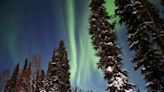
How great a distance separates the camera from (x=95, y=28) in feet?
89.4

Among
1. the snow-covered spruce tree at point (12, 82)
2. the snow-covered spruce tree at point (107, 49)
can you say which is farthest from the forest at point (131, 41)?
the snow-covered spruce tree at point (12, 82)

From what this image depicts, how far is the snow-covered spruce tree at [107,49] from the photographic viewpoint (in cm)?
2258

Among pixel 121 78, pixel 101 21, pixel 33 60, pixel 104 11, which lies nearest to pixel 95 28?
pixel 101 21

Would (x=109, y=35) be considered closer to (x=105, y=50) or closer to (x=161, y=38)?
(x=105, y=50)

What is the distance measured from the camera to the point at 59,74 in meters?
42.5

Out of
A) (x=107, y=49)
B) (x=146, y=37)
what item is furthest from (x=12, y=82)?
(x=146, y=37)

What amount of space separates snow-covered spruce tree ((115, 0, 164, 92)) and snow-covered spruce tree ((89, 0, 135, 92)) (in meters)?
2.00

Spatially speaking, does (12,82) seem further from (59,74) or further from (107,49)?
(107,49)

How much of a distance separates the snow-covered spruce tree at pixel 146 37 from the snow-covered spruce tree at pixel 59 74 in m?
21.4

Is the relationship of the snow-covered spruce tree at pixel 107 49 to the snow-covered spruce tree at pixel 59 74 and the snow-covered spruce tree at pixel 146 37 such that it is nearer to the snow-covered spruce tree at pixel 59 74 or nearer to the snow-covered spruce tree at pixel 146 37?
the snow-covered spruce tree at pixel 146 37

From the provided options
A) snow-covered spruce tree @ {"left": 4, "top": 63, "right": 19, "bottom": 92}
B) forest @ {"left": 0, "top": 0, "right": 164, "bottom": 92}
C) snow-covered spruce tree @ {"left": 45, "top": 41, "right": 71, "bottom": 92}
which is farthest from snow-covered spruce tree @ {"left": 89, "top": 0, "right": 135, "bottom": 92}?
snow-covered spruce tree @ {"left": 4, "top": 63, "right": 19, "bottom": 92}

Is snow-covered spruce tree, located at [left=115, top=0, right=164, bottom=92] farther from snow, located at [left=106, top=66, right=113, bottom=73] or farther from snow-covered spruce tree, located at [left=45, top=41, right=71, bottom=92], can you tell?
snow-covered spruce tree, located at [left=45, top=41, right=71, bottom=92]

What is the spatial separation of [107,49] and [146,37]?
4.70m

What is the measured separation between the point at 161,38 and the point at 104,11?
30.9 feet
